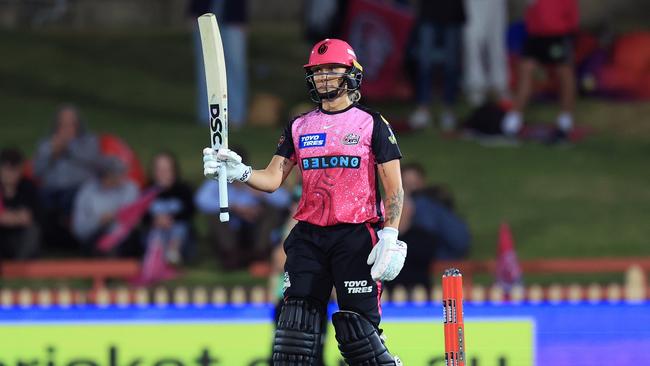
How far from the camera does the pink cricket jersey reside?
27.9ft

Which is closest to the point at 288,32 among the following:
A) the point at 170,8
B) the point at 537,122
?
the point at 170,8

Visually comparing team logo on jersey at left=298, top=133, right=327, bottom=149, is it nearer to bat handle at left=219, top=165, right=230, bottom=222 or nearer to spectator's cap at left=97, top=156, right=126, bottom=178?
bat handle at left=219, top=165, right=230, bottom=222

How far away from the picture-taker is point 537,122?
63.5ft

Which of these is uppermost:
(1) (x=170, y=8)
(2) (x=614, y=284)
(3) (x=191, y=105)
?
(1) (x=170, y=8)

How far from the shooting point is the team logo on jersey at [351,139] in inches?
334

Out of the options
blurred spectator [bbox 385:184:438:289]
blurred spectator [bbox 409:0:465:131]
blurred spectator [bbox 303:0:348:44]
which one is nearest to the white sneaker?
blurred spectator [bbox 409:0:465:131]

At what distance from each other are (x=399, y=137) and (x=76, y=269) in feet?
17.1

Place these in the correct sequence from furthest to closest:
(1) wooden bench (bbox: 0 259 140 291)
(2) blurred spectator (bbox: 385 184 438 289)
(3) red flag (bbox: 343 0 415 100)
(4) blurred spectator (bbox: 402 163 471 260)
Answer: (3) red flag (bbox: 343 0 415 100)
(1) wooden bench (bbox: 0 259 140 291)
(4) blurred spectator (bbox: 402 163 471 260)
(2) blurred spectator (bbox: 385 184 438 289)

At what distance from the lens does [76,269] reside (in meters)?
14.8

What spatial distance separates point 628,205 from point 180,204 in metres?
5.06

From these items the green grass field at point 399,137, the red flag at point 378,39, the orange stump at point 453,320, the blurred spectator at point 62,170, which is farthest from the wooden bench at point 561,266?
the orange stump at point 453,320

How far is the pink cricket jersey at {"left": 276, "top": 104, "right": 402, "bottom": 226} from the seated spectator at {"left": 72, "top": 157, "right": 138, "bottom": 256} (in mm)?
6813

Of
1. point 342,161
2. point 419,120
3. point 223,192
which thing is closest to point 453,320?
point 342,161

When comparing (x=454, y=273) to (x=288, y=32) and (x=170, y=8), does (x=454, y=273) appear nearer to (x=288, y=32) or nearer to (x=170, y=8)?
(x=288, y=32)
